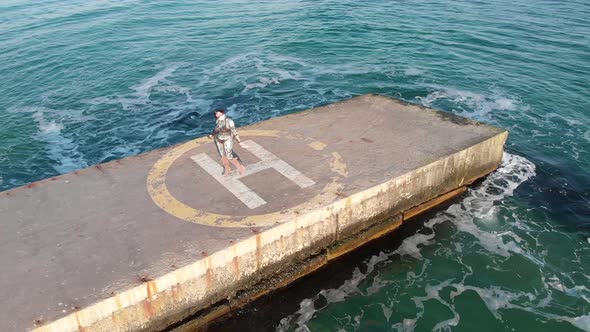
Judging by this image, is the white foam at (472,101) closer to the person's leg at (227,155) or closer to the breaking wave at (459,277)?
the breaking wave at (459,277)

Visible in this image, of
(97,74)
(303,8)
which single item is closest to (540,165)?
(97,74)

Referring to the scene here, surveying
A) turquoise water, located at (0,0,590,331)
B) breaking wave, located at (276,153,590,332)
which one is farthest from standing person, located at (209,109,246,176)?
breaking wave, located at (276,153,590,332)

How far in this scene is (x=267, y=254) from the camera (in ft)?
33.1

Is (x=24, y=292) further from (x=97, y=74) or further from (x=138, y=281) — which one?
(x=97, y=74)

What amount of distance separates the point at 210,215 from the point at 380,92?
16023 mm

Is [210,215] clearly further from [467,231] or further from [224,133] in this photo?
[467,231]

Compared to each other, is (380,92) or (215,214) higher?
(215,214)

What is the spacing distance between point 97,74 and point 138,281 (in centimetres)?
2295

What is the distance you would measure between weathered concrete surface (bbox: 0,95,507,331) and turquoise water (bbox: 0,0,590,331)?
5.23 ft

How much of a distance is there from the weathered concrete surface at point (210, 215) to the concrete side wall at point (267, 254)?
3 centimetres

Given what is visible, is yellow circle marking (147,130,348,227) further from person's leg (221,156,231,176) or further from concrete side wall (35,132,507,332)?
person's leg (221,156,231,176)

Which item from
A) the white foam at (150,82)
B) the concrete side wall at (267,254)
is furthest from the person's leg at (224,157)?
the white foam at (150,82)

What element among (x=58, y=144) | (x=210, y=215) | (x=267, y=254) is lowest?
(x=58, y=144)

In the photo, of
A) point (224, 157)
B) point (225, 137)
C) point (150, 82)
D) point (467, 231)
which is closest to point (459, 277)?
point (467, 231)
